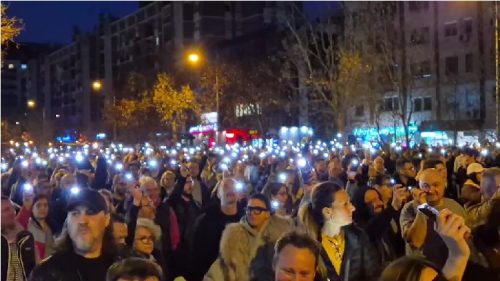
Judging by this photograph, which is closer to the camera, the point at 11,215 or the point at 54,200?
the point at 11,215

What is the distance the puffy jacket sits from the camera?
5.38 m

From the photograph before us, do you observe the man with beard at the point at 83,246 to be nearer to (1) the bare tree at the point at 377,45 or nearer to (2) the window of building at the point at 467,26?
(1) the bare tree at the point at 377,45

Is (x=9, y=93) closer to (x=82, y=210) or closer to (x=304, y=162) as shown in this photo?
(x=304, y=162)

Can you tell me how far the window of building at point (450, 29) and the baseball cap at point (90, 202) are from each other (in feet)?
158

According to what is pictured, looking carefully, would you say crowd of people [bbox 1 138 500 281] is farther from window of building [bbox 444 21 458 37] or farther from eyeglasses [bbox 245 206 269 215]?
window of building [bbox 444 21 458 37]

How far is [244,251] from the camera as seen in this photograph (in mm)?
5500

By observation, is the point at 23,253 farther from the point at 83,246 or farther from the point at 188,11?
the point at 188,11

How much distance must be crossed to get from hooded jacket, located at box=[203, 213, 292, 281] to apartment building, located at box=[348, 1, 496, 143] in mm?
39691

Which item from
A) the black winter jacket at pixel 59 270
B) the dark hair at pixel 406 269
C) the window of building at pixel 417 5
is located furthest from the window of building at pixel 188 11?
the dark hair at pixel 406 269

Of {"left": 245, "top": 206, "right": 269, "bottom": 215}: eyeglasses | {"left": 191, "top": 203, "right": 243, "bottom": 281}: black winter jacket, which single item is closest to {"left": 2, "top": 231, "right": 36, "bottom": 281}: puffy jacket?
{"left": 191, "top": 203, "right": 243, "bottom": 281}: black winter jacket

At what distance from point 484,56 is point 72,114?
89.8m

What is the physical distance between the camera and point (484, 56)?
46875 mm

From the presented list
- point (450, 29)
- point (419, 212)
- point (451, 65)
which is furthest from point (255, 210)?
point (450, 29)

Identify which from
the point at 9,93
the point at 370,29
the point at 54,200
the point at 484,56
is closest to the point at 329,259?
the point at 54,200
